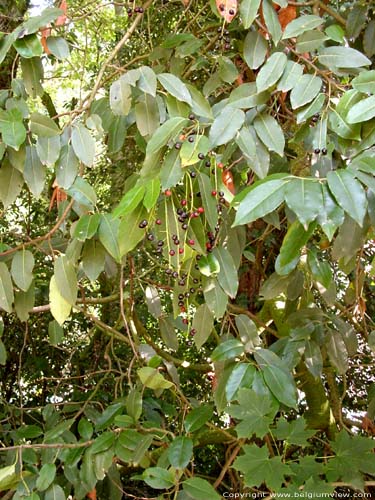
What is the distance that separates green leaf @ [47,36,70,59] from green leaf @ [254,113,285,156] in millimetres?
411

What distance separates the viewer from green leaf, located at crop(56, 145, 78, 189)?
46.6 inches

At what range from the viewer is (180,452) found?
133 cm

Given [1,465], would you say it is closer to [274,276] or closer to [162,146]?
[274,276]

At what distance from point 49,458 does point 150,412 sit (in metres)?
0.45

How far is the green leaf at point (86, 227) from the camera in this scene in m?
1.12

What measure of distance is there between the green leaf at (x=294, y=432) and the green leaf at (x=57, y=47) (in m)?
0.84

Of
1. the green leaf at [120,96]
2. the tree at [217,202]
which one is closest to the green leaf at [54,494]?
the tree at [217,202]

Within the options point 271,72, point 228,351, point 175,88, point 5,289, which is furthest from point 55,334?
point 271,72

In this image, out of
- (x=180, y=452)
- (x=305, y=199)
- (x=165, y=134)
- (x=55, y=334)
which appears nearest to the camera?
(x=305, y=199)

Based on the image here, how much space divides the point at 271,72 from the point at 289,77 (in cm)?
3

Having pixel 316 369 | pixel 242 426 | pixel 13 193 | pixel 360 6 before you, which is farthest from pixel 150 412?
pixel 360 6

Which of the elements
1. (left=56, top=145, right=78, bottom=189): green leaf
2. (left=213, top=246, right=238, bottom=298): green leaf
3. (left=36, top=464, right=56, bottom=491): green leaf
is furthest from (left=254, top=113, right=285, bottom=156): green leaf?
(left=36, top=464, right=56, bottom=491): green leaf

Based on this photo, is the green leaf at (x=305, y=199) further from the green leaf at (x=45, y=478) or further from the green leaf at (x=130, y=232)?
the green leaf at (x=45, y=478)

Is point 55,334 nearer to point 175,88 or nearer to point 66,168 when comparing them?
point 66,168
